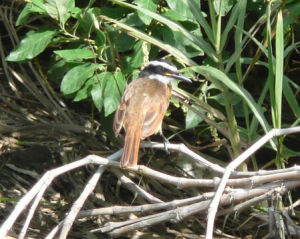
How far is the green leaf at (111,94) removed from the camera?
491cm

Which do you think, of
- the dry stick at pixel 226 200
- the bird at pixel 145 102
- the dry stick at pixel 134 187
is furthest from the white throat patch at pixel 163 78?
the dry stick at pixel 226 200

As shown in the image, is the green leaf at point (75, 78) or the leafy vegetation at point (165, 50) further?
the green leaf at point (75, 78)

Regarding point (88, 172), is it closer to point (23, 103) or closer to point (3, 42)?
point (23, 103)

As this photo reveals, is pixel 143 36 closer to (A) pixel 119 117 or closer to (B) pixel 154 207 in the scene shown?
(A) pixel 119 117

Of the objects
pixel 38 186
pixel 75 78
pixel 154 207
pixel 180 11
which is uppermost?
pixel 180 11

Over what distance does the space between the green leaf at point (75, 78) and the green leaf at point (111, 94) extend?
13 cm

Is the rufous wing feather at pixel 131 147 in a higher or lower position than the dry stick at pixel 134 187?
higher

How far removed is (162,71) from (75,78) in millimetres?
625

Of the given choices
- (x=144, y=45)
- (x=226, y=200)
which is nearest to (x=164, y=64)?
(x=144, y=45)

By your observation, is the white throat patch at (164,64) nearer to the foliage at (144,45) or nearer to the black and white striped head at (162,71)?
the black and white striped head at (162,71)

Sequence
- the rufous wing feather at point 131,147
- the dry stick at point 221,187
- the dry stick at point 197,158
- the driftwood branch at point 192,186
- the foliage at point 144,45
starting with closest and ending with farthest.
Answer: the dry stick at point 221,187 → the driftwood branch at point 192,186 → the dry stick at point 197,158 → the rufous wing feather at point 131,147 → the foliage at point 144,45

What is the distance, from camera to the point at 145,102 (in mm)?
5105

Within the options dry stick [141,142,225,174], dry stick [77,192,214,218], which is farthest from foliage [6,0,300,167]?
dry stick [77,192,214,218]

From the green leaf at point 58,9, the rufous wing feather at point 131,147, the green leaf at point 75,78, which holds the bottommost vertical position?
the rufous wing feather at point 131,147
